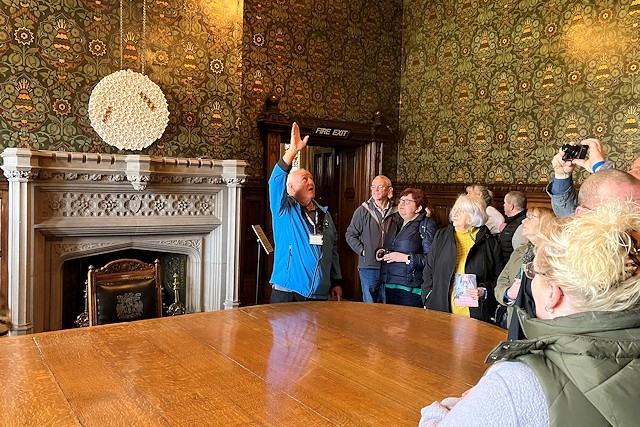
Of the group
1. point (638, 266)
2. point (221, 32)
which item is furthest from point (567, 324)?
point (221, 32)

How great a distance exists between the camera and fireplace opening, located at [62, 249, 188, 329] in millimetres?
4441

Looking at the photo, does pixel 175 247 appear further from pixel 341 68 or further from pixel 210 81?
pixel 341 68

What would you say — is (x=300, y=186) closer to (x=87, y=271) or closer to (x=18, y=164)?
(x=18, y=164)

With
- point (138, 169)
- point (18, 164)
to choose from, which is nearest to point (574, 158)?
point (138, 169)

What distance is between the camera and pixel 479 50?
227 inches

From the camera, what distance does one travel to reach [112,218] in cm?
439

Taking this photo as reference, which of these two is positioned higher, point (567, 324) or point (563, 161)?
point (563, 161)

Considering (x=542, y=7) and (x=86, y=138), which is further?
(x=542, y=7)

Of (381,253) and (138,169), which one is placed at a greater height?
(138,169)

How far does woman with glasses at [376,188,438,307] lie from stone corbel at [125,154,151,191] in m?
1.97

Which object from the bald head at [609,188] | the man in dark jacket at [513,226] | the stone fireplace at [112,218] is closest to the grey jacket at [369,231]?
the man in dark jacket at [513,226]

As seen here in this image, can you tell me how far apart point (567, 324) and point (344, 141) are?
5566 mm

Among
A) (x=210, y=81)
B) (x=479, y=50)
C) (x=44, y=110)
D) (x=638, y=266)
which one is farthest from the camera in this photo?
(x=479, y=50)

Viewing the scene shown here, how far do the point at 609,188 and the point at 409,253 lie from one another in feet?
6.60
